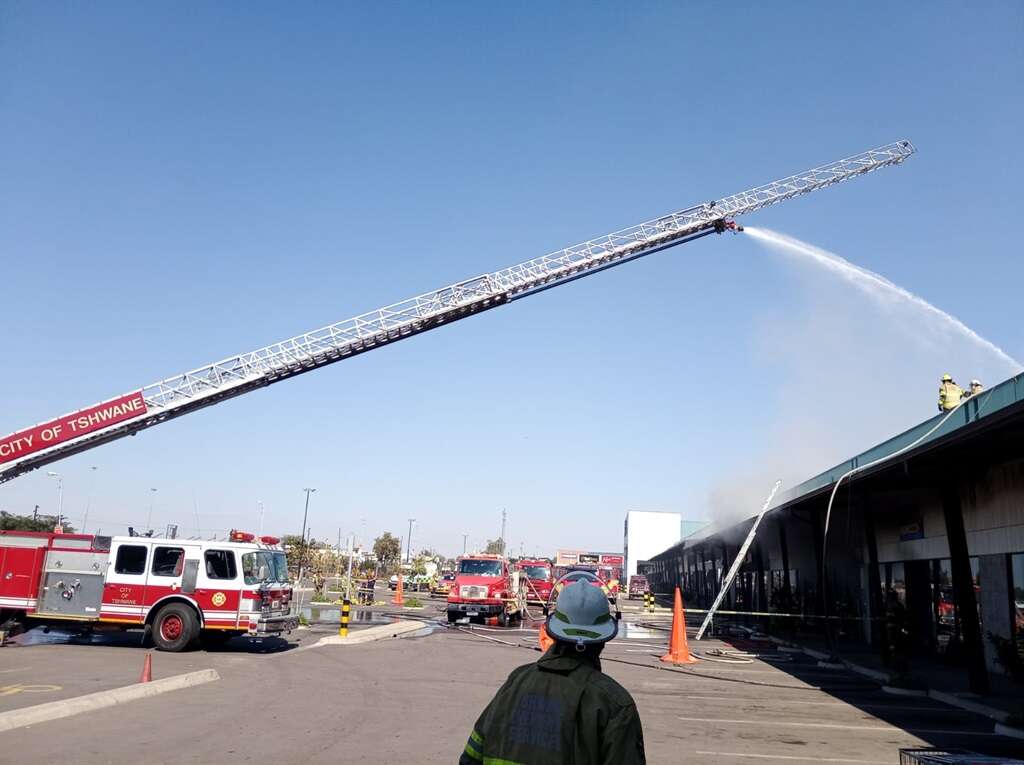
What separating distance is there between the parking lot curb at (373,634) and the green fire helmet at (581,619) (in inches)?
689

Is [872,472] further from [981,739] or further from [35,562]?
[35,562]

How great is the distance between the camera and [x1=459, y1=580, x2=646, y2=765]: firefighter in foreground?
Answer: 2629 mm

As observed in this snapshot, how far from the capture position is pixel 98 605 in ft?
56.1

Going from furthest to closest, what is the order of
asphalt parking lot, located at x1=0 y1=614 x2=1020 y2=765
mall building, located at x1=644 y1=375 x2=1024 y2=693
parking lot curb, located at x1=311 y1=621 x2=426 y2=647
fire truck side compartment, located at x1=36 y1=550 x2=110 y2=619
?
parking lot curb, located at x1=311 y1=621 x2=426 y2=647 < fire truck side compartment, located at x1=36 y1=550 x2=110 y2=619 < mall building, located at x1=644 y1=375 x2=1024 y2=693 < asphalt parking lot, located at x1=0 y1=614 x2=1020 y2=765

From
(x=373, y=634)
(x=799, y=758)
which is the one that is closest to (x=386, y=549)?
(x=373, y=634)

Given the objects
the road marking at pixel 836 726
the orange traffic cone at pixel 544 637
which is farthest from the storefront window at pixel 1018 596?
the orange traffic cone at pixel 544 637

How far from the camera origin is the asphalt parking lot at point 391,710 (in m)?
8.70

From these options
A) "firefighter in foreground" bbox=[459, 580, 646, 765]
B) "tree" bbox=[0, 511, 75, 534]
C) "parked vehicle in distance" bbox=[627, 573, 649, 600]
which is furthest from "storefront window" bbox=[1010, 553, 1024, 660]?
"tree" bbox=[0, 511, 75, 534]

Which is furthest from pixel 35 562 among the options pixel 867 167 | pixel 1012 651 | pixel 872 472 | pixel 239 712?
pixel 867 167

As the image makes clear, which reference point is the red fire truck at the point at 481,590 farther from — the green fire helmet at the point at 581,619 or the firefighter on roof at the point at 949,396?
the green fire helmet at the point at 581,619

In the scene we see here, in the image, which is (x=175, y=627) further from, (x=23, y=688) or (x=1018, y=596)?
(x=1018, y=596)

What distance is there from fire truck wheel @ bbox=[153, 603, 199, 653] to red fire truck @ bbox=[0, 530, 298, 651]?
0.8 inches

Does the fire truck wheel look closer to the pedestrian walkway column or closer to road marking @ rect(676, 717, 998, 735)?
road marking @ rect(676, 717, 998, 735)

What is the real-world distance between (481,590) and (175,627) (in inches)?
523
